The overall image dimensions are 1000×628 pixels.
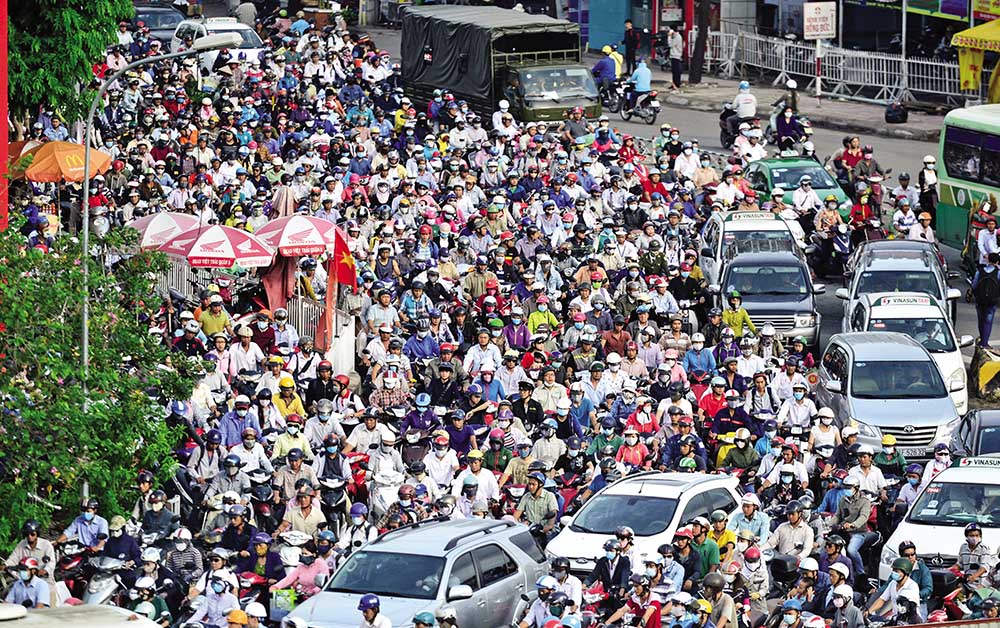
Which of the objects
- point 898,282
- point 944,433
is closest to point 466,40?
point 898,282

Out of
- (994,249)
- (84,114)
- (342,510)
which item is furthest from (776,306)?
(84,114)

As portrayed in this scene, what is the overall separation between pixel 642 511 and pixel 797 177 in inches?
612

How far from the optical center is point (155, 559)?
18.5 metres

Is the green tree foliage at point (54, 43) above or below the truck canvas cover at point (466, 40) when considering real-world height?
above

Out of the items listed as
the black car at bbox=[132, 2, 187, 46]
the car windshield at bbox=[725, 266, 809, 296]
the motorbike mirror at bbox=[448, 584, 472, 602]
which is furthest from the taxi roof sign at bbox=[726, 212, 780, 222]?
the black car at bbox=[132, 2, 187, 46]

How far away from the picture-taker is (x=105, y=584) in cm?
1841

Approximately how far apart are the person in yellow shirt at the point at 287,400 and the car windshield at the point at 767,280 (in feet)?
25.3

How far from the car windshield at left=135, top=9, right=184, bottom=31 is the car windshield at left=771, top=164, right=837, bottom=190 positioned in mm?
21861

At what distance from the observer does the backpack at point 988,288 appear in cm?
2855

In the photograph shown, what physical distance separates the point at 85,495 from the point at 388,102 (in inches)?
899

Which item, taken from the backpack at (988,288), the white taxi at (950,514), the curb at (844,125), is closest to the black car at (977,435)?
the white taxi at (950,514)

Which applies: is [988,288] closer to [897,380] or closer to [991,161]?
[897,380]

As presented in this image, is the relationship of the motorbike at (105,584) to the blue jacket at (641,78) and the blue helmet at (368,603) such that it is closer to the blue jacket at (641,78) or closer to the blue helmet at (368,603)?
the blue helmet at (368,603)

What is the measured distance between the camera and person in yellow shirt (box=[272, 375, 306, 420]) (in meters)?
23.3
